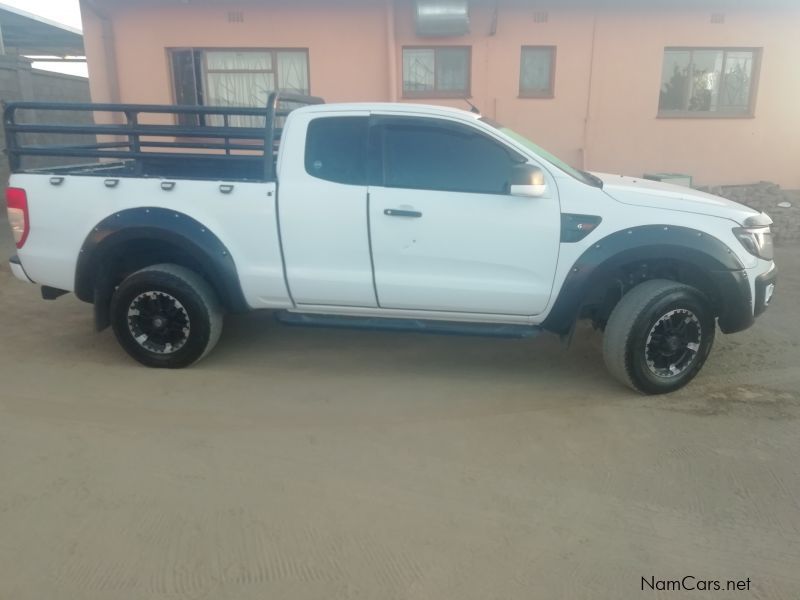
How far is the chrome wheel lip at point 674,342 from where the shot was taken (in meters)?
4.19

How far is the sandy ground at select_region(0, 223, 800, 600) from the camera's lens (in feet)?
8.69

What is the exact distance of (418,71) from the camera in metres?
10.1

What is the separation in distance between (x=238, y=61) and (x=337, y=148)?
672 cm

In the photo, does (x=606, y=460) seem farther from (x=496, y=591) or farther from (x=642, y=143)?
(x=642, y=143)

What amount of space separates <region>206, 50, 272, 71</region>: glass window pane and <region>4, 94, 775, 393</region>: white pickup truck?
5.90 m

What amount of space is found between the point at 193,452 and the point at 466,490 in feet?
A: 5.06

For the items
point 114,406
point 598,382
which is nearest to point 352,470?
point 114,406

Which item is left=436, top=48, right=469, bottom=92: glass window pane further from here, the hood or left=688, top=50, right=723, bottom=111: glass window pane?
the hood

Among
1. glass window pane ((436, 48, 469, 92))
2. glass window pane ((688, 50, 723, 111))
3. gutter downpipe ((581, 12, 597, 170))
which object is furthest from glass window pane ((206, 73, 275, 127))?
glass window pane ((688, 50, 723, 111))

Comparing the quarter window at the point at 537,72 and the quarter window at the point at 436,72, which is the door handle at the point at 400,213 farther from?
the quarter window at the point at 537,72

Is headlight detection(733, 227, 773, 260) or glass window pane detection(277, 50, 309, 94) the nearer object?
headlight detection(733, 227, 773, 260)

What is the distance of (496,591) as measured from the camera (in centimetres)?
254

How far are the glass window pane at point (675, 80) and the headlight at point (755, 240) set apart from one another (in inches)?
264

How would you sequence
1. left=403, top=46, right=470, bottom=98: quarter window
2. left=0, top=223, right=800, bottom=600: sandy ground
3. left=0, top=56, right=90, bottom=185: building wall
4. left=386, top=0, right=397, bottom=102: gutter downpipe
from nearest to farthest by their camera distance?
left=0, top=223, right=800, bottom=600: sandy ground, left=386, top=0, right=397, bottom=102: gutter downpipe, left=403, top=46, right=470, bottom=98: quarter window, left=0, top=56, right=90, bottom=185: building wall
